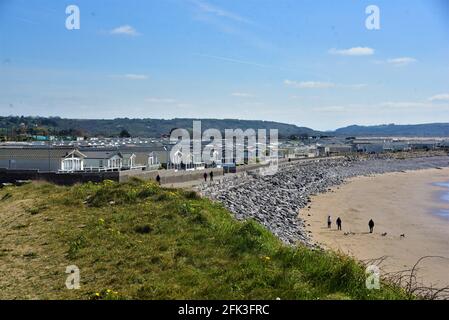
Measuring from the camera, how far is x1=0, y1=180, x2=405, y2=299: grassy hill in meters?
7.31

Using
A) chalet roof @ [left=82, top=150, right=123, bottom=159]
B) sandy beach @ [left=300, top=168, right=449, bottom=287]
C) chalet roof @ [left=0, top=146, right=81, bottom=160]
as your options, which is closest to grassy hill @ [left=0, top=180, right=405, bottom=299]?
sandy beach @ [left=300, top=168, right=449, bottom=287]

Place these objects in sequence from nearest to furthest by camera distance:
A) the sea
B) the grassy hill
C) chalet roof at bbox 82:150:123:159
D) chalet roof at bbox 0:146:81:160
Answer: the grassy hill < chalet roof at bbox 0:146:81:160 < the sea < chalet roof at bbox 82:150:123:159

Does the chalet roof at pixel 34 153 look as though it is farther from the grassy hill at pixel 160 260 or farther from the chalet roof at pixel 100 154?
the grassy hill at pixel 160 260

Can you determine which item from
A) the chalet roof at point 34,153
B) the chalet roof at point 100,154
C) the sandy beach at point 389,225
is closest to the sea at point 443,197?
the sandy beach at point 389,225

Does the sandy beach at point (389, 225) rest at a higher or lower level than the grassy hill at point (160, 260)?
lower

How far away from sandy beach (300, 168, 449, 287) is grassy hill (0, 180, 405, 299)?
23.0 ft

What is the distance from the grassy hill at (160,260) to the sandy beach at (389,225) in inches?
276

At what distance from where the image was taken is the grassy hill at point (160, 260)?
7.31 metres

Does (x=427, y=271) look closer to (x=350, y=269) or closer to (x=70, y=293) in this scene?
(x=350, y=269)

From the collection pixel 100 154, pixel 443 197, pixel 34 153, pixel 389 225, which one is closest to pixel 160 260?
pixel 389 225

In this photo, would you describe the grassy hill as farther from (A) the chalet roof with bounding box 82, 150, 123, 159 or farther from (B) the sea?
(B) the sea

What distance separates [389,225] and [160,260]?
24.2 meters

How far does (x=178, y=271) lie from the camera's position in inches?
331
